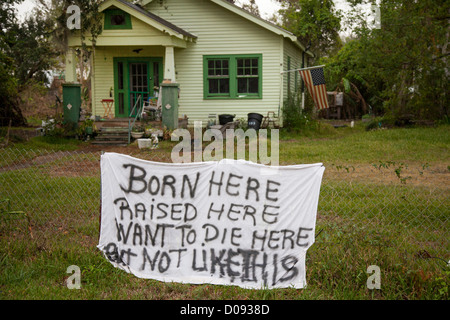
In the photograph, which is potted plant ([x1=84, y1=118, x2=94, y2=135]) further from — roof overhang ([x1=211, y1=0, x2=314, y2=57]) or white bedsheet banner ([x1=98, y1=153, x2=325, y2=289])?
white bedsheet banner ([x1=98, y1=153, x2=325, y2=289])

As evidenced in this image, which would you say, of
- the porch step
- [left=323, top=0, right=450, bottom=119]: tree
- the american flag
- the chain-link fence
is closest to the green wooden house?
the american flag

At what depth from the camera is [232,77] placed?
61.6ft

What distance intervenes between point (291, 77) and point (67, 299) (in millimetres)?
18174

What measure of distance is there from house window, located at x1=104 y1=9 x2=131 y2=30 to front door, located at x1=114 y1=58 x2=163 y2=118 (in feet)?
7.25

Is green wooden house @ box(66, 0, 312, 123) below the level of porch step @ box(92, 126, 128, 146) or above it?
above

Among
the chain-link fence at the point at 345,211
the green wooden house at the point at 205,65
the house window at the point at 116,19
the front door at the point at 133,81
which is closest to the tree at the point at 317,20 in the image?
the green wooden house at the point at 205,65

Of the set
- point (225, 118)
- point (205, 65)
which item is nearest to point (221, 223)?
point (225, 118)

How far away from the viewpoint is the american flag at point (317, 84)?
17.3 metres

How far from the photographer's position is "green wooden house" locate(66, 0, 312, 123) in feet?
60.8

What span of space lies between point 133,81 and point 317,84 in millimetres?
7716

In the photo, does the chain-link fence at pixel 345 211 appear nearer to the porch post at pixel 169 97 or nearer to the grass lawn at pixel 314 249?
the grass lawn at pixel 314 249
